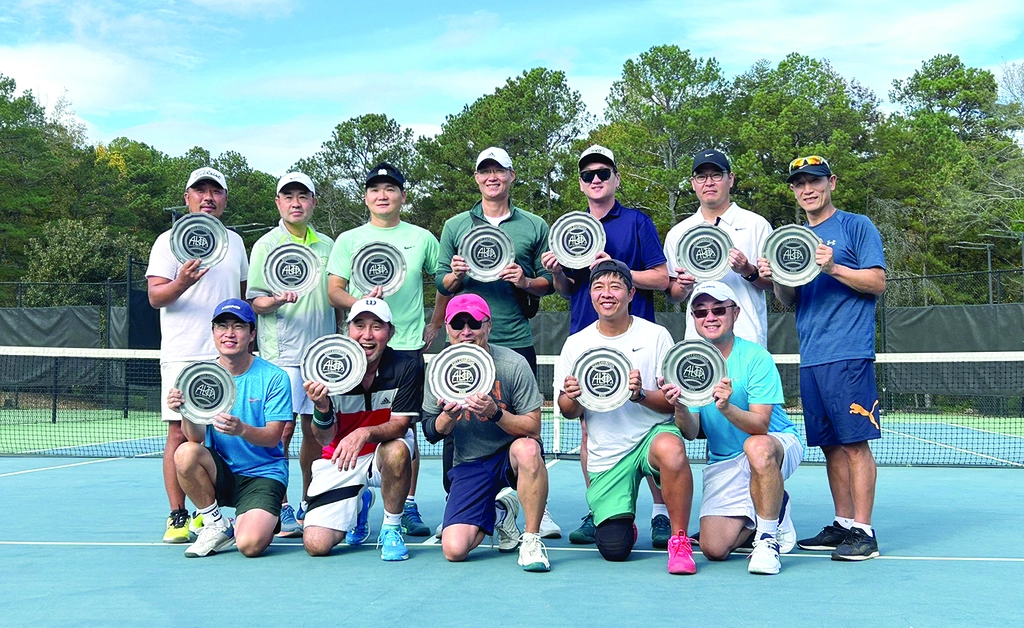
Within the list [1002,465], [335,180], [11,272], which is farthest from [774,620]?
[335,180]

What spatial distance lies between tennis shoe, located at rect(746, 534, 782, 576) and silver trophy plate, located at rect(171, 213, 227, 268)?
374 cm

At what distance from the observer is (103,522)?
7078 millimetres

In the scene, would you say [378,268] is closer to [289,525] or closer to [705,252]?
[289,525]

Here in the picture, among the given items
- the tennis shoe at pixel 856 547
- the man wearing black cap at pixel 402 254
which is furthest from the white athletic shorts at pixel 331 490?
the tennis shoe at pixel 856 547

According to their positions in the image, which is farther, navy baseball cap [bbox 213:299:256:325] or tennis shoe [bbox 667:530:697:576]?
navy baseball cap [bbox 213:299:256:325]

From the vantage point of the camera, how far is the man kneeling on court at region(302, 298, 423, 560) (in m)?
5.68

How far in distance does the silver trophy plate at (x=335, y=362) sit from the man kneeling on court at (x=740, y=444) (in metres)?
1.79

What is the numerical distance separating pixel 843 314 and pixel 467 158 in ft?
133

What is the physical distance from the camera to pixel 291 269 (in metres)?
6.37

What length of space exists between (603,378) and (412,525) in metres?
1.96

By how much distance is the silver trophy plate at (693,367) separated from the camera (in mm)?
5227

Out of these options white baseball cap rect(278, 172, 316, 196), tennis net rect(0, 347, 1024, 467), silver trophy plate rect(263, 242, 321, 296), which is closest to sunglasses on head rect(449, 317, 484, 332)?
silver trophy plate rect(263, 242, 321, 296)

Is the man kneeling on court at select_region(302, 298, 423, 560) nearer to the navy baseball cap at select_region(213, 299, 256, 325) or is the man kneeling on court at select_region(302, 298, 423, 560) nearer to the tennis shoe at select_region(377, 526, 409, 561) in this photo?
the tennis shoe at select_region(377, 526, 409, 561)

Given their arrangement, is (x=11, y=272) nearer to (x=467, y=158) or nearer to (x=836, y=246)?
(x=467, y=158)
